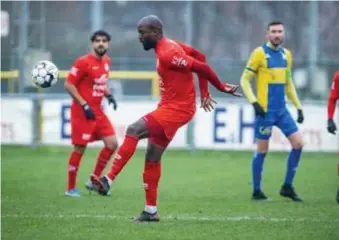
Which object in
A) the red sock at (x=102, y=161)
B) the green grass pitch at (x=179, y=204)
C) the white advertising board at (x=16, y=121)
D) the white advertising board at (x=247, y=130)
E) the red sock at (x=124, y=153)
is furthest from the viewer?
the white advertising board at (x=16, y=121)

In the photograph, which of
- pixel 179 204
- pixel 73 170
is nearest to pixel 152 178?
pixel 179 204

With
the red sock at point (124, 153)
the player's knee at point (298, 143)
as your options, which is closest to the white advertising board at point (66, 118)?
the player's knee at point (298, 143)

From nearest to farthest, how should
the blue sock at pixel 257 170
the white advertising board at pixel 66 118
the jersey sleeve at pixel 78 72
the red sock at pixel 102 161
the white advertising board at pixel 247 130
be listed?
the blue sock at pixel 257 170, the jersey sleeve at pixel 78 72, the red sock at pixel 102 161, the white advertising board at pixel 247 130, the white advertising board at pixel 66 118

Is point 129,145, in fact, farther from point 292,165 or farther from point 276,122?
point 292,165

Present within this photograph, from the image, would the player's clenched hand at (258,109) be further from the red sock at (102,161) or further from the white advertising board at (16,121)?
the white advertising board at (16,121)

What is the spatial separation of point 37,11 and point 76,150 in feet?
31.5

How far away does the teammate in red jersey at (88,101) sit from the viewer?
14.6 m

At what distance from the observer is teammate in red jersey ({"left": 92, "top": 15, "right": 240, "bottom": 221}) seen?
11.3 metres

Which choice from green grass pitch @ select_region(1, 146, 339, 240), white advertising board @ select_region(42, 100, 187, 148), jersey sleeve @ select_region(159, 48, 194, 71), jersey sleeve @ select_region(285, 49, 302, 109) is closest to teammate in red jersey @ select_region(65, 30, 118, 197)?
green grass pitch @ select_region(1, 146, 339, 240)

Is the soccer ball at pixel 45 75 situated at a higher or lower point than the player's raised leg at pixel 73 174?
higher

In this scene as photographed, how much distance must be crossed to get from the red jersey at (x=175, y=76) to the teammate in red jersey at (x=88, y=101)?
3.07m

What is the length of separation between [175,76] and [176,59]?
306 mm

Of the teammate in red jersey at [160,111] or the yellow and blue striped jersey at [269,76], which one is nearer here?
the teammate in red jersey at [160,111]

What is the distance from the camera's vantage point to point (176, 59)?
36.9 feet
